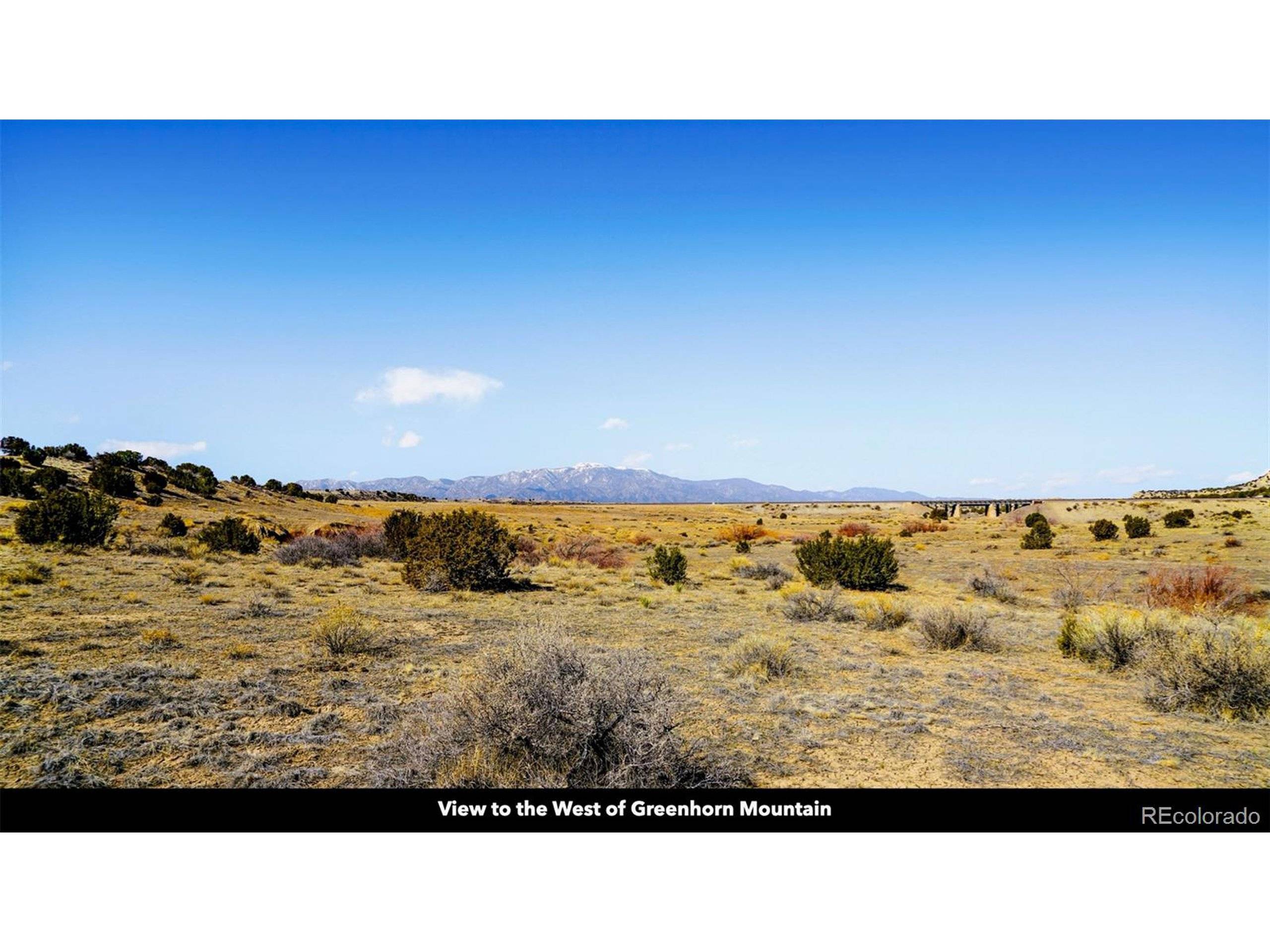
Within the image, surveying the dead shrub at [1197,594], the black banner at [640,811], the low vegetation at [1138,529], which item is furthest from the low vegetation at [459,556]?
the low vegetation at [1138,529]

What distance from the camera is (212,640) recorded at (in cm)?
777

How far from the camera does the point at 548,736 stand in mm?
3664

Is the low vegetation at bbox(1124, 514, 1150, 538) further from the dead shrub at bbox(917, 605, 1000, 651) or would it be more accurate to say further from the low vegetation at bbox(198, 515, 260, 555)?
the low vegetation at bbox(198, 515, 260, 555)

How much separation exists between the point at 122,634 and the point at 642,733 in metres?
7.75

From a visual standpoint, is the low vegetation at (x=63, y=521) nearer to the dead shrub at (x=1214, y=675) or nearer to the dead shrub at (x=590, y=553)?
the dead shrub at (x=590, y=553)

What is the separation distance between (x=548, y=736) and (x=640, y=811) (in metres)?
0.83

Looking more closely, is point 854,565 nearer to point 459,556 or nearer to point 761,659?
point 761,659

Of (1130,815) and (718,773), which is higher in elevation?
(1130,815)

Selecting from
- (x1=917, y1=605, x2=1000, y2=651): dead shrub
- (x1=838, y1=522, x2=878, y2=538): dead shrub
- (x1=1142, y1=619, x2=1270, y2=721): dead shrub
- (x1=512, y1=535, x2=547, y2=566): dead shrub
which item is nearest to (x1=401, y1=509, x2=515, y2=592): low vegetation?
(x1=512, y1=535, x2=547, y2=566): dead shrub

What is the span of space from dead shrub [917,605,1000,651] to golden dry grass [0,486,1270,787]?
0.20 m

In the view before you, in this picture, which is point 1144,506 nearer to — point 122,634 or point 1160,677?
point 1160,677

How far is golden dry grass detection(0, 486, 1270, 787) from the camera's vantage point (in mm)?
4453

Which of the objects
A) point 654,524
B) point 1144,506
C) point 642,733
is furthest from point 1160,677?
point 1144,506

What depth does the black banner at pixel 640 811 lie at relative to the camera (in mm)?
2934
